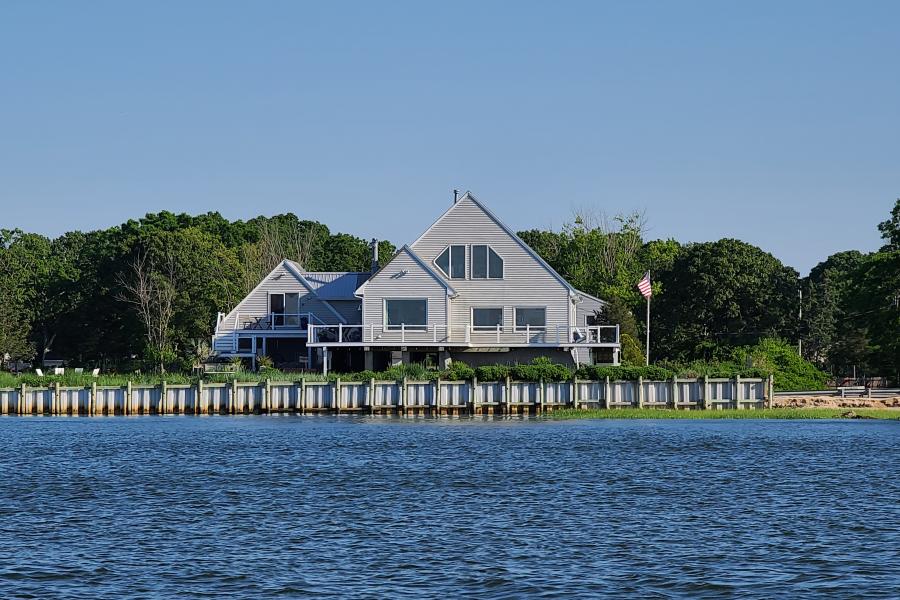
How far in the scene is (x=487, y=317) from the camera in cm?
6956

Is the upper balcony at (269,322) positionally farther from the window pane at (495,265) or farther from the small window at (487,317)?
the window pane at (495,265)

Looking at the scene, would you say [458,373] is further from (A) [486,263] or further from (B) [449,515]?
(B) [449,515]

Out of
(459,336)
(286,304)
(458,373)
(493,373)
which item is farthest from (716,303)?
(458,373)

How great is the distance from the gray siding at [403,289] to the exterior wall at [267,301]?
7.32 metres

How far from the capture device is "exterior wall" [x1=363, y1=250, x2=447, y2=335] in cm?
6806

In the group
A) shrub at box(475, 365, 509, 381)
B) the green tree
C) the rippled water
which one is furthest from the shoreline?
the green tree

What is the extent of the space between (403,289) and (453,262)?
3.34 meters

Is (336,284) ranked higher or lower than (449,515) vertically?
higher

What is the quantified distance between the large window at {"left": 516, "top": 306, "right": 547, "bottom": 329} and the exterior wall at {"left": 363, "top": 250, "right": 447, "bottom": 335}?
14.1ft

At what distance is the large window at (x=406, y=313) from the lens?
68375 millimetres

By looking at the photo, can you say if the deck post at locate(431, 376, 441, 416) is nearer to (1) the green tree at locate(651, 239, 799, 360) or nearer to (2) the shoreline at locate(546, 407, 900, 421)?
(2) the shoreline at locate(546, 407, 900, 421)

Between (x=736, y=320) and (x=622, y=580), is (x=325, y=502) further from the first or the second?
(x=736, y=320)

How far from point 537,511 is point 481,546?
5023mm

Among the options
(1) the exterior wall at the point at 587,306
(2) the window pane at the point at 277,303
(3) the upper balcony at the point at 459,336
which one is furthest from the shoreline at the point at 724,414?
(2) the window pane at the point at 277,303
